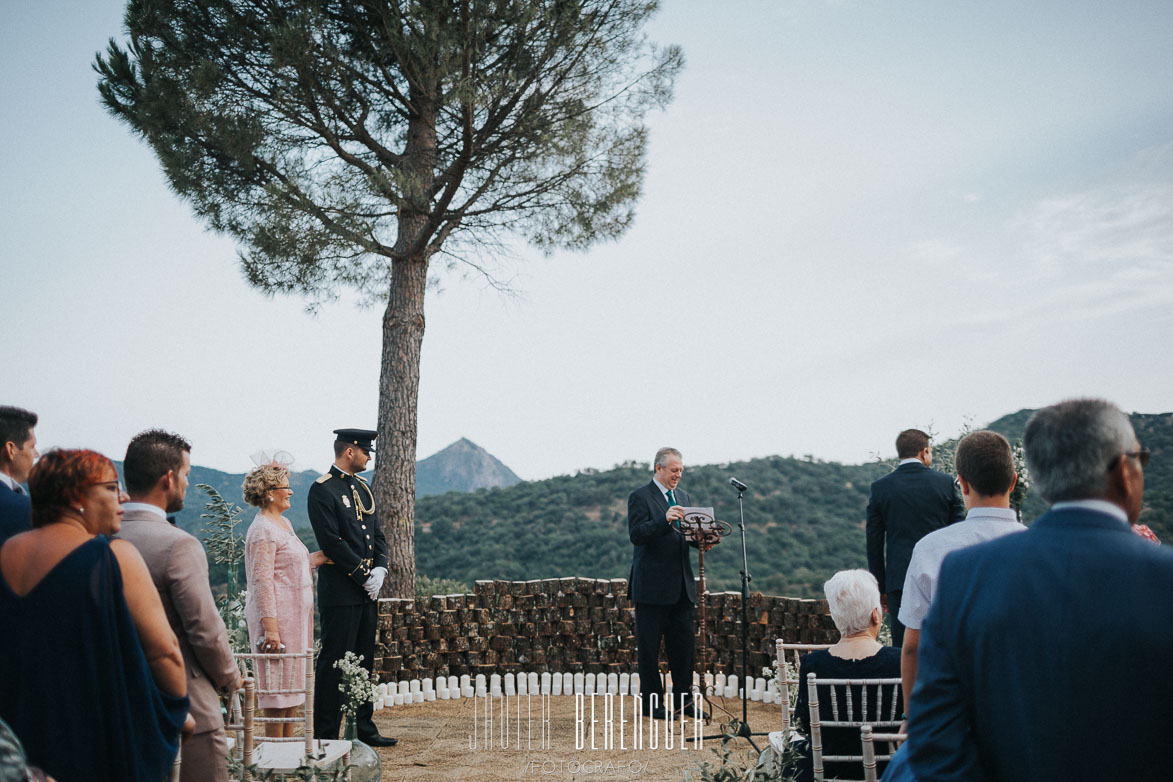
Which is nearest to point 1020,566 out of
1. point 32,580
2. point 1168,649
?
point 1168,649

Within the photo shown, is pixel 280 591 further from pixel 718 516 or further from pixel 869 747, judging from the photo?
pixel 718 516

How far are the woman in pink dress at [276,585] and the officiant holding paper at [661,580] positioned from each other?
7.30 feet

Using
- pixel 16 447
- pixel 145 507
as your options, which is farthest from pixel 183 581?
pixel 16 447

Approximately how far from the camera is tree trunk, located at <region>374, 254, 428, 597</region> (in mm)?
7863

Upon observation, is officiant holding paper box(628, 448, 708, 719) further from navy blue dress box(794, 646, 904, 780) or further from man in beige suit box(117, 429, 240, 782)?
man in beige suit box(117, 429, 240, 782)

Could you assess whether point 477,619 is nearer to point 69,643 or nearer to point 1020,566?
point 69,643

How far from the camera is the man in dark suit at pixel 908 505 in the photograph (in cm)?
479

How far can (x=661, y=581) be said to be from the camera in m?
5.72

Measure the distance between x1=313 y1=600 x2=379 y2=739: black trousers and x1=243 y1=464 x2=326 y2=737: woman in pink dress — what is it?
1.49 feet

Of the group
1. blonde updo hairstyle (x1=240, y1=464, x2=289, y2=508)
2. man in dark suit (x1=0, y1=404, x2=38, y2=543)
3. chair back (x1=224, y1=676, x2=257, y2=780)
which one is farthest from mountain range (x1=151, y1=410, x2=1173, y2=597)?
man in dark suit (x1=0, y1=404, x2=38, y2=543)

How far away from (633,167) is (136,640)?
7583 millimetres

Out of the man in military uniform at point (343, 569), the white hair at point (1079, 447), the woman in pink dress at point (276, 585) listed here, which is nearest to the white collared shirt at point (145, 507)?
the woman in pink dress at point (276, 585)

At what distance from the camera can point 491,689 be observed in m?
7.27

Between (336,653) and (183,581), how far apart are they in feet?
8.28
